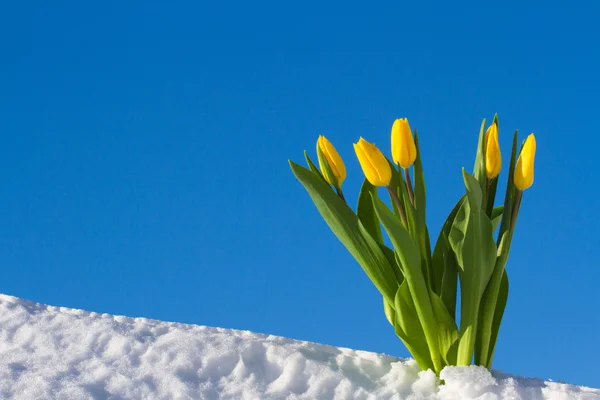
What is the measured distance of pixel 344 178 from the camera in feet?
8.16

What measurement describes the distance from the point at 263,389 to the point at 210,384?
0.17 m

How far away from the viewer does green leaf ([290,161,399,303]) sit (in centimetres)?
240

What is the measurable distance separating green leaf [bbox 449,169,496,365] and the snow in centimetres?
12

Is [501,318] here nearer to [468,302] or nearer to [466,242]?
[468,302]

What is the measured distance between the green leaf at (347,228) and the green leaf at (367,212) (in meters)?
0.14

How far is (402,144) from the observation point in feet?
7.53

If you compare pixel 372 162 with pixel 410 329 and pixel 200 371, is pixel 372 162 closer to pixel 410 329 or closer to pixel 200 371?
pixel 410 329

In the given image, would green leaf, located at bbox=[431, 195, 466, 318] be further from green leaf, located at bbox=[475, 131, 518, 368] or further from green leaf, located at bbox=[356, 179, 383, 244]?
green leaf, located at bbox=[356, 179, 383, 244]

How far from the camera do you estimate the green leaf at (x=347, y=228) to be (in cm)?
240

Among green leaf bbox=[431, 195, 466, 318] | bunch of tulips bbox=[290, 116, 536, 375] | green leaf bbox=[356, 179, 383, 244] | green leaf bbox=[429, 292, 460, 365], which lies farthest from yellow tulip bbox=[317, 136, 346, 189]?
green leaf bbox=[429, 292, 460, 365]

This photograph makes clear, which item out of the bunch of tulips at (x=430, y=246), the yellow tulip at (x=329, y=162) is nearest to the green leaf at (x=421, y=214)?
the bunch of tulips at (x=430, y=246)

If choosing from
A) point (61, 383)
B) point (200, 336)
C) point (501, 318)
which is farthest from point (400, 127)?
point (61, 383)

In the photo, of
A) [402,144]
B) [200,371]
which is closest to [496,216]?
[402,144]

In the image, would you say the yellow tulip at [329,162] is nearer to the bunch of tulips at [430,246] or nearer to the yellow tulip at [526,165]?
the bunch of tulips at [430,246]
